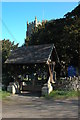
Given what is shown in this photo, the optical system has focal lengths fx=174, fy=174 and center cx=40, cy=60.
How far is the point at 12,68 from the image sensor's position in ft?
55.8

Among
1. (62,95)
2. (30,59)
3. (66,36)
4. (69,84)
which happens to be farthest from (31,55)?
(66,36)

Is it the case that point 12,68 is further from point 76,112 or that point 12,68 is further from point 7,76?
point 76,112

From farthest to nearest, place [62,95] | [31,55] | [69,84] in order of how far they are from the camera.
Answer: [31,55] → [69,84] → [62,95]

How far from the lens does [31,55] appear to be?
16.3m

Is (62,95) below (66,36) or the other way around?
below

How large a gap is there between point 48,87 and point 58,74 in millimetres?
9432

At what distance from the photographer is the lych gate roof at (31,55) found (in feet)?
50.5

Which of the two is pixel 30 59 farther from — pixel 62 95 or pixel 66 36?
pixel 66 36

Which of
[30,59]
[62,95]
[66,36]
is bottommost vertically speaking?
[62,95]

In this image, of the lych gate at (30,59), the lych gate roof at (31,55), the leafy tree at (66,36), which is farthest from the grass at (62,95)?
the leafy tree at (66,36)

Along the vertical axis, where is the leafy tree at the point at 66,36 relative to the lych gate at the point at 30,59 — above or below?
above

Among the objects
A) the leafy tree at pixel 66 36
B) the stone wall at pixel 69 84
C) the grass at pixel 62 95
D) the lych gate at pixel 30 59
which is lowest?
the grass at pixel 62 95

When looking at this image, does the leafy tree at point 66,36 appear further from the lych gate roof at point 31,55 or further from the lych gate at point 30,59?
the lych gate roof at point 31,55

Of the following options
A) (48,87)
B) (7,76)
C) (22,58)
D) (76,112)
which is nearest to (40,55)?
(22,58)
